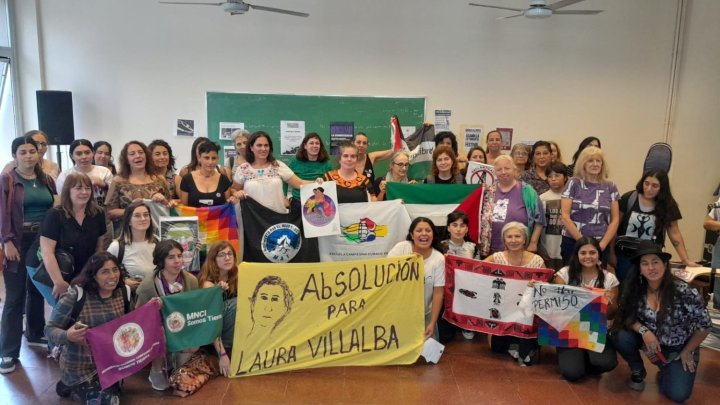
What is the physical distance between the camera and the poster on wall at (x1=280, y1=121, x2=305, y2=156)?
22.2ft

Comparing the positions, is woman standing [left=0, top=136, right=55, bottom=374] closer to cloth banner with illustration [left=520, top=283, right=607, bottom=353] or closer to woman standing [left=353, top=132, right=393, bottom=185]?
woman standing [left=353, top=132, right=393, bottom=185]

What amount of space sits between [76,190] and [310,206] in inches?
71.8

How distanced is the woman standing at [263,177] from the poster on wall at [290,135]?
244cm

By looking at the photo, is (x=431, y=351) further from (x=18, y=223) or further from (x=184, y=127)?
(x=184, y=127)

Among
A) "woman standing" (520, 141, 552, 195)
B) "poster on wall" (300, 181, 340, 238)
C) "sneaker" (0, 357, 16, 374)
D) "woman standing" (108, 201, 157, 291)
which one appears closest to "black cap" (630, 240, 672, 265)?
"woman standing" (520, 141, 552, 195)

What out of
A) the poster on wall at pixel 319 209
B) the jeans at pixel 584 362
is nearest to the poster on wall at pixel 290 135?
the poster on wall at pixel 319 209

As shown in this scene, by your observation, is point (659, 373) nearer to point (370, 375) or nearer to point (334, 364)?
point (370, 375)

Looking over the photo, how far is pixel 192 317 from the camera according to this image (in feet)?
11.1

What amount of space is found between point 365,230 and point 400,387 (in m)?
1.48

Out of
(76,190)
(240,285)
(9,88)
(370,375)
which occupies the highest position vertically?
(9,88)

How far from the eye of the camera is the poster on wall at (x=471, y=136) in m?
6.91

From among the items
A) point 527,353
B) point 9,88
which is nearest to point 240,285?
point 527,353

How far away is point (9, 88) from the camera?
6680mm

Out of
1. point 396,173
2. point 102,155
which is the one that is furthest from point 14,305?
point 396,173
